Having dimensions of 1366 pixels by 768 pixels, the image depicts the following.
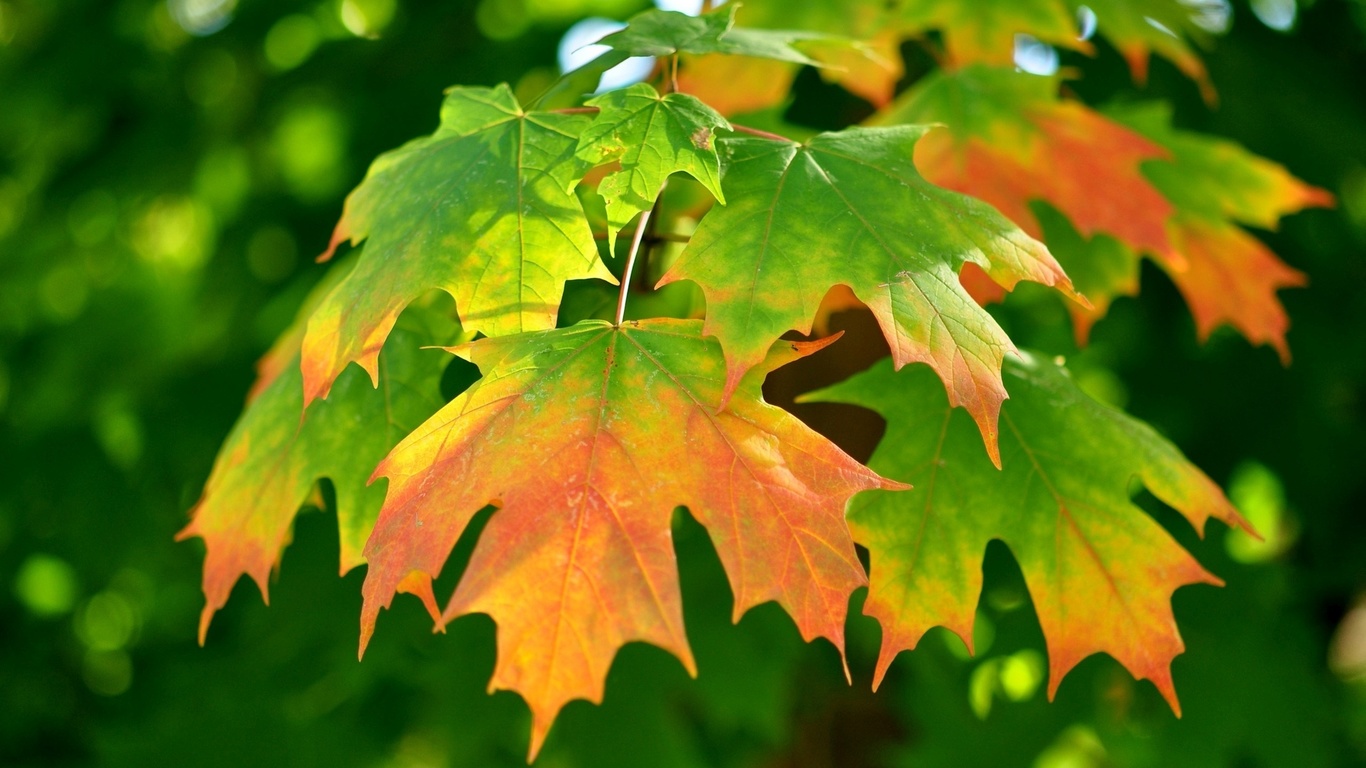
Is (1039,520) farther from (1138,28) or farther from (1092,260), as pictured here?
(1138,28)

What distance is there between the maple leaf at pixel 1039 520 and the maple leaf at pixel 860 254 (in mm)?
Answer: 147

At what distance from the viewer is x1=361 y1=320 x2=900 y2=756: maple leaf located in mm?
720

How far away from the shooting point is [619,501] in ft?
2.49

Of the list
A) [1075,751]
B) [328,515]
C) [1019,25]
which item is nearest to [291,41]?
[328,515]

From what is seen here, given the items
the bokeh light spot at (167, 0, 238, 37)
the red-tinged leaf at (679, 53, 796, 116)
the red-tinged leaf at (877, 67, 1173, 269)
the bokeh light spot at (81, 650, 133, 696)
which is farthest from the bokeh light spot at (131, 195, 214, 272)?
the red-tinged leaf at (877, 67, 1173, 269)

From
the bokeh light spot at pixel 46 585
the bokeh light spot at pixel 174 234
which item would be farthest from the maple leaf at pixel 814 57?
the bokeh light spot at pixel 46 585

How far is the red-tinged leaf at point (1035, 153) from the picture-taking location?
129 centimetres

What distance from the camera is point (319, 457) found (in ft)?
3.38

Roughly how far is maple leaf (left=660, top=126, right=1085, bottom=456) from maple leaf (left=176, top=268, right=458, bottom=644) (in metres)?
0.33

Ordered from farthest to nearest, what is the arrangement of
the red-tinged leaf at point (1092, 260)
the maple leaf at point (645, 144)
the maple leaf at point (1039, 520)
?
the red-tinged leaf at point (1092, 260)
the maple leaf at point (1039, 520)
the maple leaf at point (645, 144)

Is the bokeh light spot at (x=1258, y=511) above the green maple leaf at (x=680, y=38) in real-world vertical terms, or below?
below

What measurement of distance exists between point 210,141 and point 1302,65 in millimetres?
2274

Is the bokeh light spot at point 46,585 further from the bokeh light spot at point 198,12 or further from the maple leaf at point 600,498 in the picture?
the maple leaf at point 600,498

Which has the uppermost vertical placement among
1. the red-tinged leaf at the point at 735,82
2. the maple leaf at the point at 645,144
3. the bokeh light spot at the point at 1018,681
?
the maple leaf at the point at 645,144
